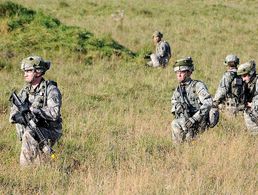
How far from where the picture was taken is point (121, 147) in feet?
23.2

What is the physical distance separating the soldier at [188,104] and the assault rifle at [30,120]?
214 cm

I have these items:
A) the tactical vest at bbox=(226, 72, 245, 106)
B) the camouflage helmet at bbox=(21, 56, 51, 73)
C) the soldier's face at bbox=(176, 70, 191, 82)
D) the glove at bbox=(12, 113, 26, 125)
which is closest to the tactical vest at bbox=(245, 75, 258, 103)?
the tactical vest at bbox=(226, 72, 245, 106)

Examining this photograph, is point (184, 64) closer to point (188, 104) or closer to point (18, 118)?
point (188, 104)

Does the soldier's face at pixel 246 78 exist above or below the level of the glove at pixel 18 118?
above

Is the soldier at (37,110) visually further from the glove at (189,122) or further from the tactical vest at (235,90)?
the tactical vest at (235,90)

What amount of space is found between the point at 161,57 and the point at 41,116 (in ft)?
30.6

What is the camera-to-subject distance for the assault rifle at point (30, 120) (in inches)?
235

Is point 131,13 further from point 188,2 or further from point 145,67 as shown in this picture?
point 145,67

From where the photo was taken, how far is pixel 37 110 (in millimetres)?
6035

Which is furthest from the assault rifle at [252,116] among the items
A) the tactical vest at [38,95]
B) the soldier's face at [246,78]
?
the tactical vest at [38,95]

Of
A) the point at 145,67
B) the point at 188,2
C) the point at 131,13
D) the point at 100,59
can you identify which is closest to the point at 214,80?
the point at 145,67

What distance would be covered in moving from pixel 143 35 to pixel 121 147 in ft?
46.5

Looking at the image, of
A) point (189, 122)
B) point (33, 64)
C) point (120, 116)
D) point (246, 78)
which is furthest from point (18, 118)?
point (246, 78)

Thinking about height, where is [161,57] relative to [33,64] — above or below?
below
